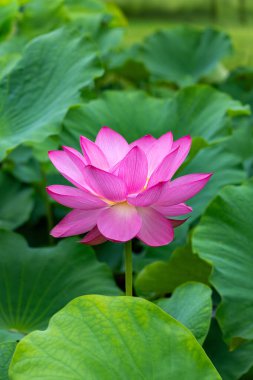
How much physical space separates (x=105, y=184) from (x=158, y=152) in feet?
0.40

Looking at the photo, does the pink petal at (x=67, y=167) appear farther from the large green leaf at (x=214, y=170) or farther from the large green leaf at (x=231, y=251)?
the large green leaf at (x=214, y=170)

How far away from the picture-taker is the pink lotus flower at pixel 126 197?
0.83 m

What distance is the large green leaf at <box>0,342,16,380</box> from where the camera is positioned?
2.76 feet

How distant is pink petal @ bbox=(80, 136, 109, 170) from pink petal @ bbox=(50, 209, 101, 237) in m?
0.06

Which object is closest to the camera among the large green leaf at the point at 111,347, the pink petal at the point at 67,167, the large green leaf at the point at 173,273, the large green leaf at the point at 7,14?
the large green leaf at the point at 111,347

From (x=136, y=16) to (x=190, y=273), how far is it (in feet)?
15.1

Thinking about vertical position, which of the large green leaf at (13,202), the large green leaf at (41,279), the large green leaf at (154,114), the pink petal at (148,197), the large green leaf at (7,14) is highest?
the large green leaf at (7,14)

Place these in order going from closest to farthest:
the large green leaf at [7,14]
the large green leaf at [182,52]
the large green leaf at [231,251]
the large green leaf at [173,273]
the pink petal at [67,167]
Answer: the pink petal at [67,167] < the large green leaf at [231,251] < the large green leaf at [173,273] < the large green leaf at [7,14] < the large green leaf at [182,52]

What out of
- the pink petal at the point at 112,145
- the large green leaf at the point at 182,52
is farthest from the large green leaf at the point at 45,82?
the large green leaf at the point at 182,52

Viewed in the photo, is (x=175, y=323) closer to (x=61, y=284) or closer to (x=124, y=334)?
(x=124, y=334)

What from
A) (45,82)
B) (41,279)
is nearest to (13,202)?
(45,82)

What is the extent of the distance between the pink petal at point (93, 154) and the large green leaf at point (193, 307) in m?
0.21

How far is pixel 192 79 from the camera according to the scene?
2482mm

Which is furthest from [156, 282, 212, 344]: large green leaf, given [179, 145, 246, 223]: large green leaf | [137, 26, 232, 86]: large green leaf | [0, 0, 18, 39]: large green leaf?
[137, 26, 232, 86]: large green leaf
